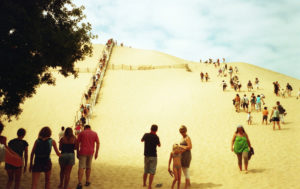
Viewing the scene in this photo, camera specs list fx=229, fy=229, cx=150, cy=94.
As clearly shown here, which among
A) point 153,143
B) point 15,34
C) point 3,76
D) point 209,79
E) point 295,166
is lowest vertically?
point 295,166

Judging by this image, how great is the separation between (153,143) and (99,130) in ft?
44.5

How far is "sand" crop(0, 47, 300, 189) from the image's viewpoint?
9062 mm

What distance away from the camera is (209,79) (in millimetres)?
34625

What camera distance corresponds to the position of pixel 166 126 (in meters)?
20.1

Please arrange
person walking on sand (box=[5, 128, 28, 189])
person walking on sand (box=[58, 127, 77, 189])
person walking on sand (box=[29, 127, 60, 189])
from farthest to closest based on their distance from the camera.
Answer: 1. person walking on sand (box=[58, 127, 77, 189])
2. person walking on sand (box=[5, 128, 28, 189])
3. person walking on sand (box=[29, 127, 60, 189])

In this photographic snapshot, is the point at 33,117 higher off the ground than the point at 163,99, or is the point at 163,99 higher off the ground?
the point at 163,99

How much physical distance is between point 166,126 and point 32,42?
47.1 feet

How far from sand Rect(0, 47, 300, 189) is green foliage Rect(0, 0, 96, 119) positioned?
337cm

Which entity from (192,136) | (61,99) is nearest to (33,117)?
(61,99)

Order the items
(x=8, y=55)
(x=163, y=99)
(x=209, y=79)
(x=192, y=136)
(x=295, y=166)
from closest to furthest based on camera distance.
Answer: (x=8, y=55) → (x=295, y=166) → (x=192, y=136) → (x=163, y=99) → (x=209, y=79)

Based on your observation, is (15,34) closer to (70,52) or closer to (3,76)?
(3,76)

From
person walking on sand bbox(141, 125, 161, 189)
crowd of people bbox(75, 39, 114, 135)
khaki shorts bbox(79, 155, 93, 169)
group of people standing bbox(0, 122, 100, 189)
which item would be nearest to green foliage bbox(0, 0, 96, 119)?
group of people standing bbox(0, 122, 100, 189)

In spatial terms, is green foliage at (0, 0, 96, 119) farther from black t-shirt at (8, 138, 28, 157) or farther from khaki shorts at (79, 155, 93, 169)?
khaki shorts at (79, 155, 93, 169)

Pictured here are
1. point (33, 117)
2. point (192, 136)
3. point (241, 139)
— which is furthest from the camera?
point (33, 117)
